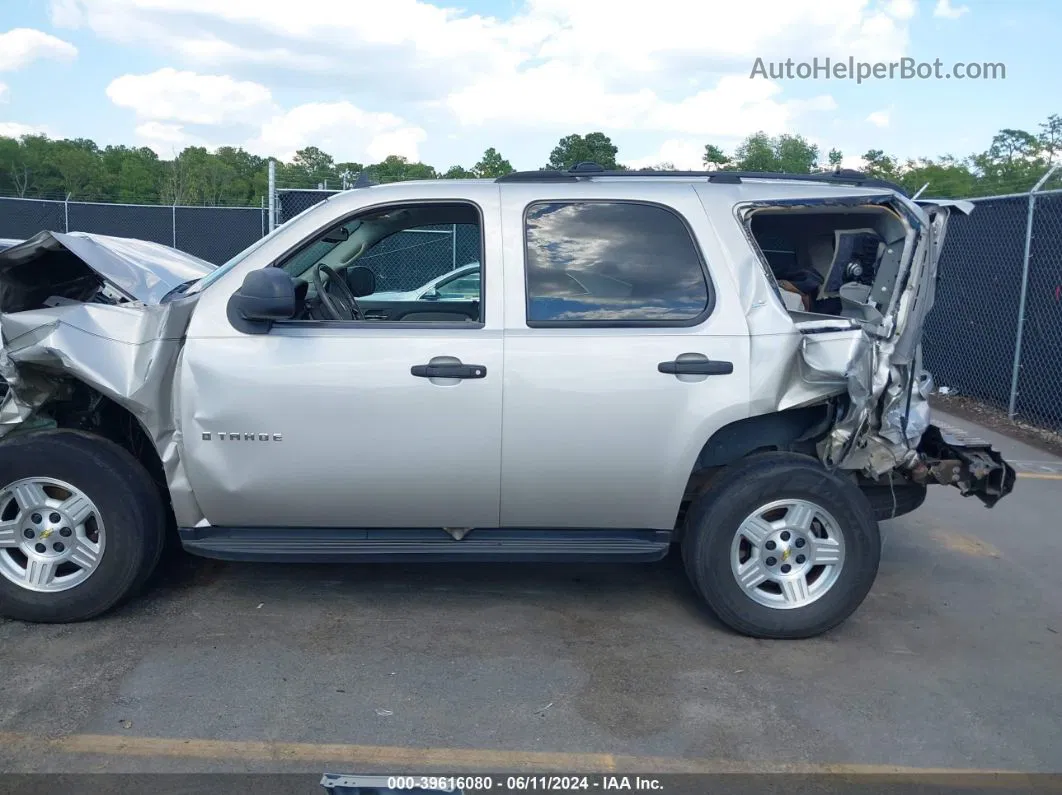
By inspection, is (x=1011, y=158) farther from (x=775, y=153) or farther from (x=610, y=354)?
(x=610, y=354)

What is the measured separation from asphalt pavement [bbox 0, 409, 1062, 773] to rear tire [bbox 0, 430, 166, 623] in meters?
0.17

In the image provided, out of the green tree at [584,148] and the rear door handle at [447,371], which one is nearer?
the rear door handle at [447,371]

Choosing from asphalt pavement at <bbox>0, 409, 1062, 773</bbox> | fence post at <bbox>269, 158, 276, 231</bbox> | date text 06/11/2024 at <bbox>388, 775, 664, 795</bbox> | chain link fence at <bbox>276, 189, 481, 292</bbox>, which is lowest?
date text 06/11/2024 at <bbox>388, 775, 664, 795</bbox>

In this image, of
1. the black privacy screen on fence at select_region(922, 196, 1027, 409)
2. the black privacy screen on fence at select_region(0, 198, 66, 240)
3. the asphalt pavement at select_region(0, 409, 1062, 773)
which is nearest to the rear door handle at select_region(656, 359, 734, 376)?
the asphalt pavement at select_region(0, 409, 1062, 773)

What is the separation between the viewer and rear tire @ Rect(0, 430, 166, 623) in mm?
4305

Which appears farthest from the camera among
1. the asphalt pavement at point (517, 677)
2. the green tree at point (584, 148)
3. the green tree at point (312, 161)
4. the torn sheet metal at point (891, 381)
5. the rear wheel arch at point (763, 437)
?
the green tree at point (312, 161)

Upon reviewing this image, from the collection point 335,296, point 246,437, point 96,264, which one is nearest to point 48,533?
point 246,437

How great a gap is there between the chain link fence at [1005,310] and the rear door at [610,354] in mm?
5127

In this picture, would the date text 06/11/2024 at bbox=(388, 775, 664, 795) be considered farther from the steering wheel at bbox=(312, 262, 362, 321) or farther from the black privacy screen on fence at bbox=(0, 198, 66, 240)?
the black privacy screen on fence at bbox=(0, 198, 66, 240)

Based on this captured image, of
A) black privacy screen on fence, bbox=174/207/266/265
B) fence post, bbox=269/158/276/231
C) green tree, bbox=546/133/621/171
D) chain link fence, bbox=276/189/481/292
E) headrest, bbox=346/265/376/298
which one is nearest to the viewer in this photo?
headrest, bbox=346/265/376/298

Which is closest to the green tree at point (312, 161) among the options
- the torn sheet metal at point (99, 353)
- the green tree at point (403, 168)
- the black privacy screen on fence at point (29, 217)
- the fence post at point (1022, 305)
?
the green tree at point (403, 168)

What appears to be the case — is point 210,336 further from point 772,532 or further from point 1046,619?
point 1046,619

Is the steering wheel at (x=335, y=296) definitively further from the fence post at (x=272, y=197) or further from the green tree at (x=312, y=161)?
the green tree at (x=312, y=161)

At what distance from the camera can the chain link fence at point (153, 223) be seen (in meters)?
21.8
